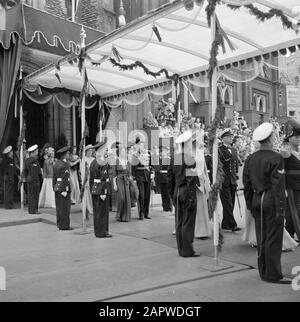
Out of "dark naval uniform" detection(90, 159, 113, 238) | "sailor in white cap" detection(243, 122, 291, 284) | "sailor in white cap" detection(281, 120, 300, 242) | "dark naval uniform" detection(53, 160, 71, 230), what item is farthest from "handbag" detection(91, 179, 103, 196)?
"sailor in white cap" detection(243, 122, 291, 284)

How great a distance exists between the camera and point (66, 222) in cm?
943

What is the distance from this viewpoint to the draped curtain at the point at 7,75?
478 inches

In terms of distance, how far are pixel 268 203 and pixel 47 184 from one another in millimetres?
8637

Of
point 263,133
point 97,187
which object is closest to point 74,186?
point 97,187

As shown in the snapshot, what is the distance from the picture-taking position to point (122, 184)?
10.6 m

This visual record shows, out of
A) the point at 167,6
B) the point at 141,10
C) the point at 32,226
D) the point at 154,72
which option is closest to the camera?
the point at 167,6

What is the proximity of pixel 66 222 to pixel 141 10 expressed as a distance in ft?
63.5

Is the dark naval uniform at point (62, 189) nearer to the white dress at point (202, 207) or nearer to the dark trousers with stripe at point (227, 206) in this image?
the white dress at point (202, 207)

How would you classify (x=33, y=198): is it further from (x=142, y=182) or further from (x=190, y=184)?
(x=190, y=184)

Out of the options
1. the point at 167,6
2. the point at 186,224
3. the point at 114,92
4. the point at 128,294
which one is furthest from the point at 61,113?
the point at 128,294

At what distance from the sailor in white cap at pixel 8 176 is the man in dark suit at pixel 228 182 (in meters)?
6.56

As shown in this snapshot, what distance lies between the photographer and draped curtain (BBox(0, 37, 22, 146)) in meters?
12.1
